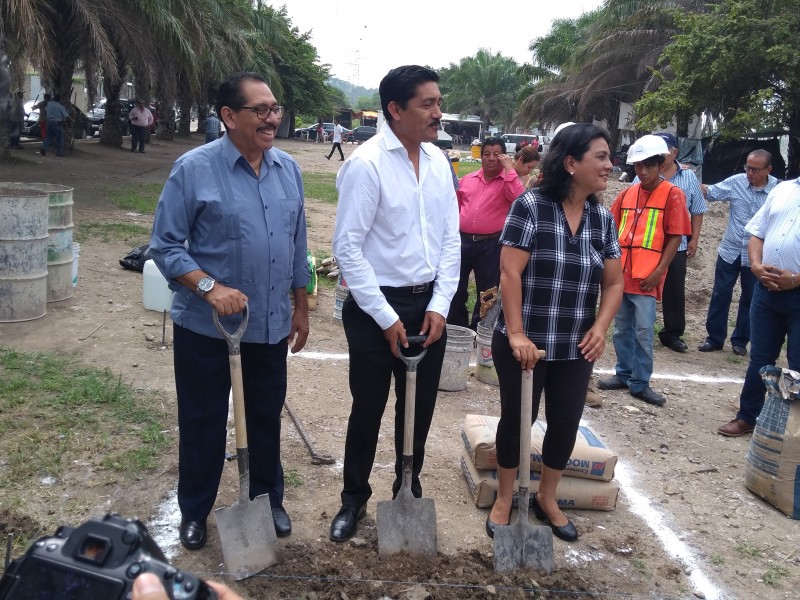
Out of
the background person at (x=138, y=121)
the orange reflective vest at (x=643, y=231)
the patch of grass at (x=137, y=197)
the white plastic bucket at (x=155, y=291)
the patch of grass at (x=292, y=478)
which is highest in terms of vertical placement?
the background person at (x=138, y=121)

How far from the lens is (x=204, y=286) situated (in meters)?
2.96

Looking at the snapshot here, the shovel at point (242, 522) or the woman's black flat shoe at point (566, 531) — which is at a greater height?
the shovel at point (242, 522)

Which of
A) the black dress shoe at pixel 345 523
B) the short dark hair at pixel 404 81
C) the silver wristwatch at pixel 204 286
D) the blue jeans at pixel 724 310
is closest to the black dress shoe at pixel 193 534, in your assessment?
the black dress shoe at pixel 345 523

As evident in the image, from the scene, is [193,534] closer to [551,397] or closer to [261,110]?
[551,397]

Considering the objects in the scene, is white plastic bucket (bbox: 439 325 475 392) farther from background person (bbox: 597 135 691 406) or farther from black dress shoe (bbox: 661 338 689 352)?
black dress shoe (bbox: 661 338 689 352)

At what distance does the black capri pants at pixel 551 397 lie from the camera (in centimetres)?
352

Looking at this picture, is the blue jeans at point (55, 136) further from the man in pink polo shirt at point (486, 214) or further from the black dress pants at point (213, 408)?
the black dress pants at point (213, 408)

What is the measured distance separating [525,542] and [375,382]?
0.98m

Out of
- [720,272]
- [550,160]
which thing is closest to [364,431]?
[550,160]

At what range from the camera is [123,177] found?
1747cm

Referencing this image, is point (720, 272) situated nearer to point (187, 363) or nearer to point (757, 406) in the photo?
point (757, 406)

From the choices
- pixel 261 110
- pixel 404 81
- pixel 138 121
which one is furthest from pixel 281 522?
pixel 138 121

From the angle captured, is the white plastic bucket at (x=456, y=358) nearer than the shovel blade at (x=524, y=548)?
No

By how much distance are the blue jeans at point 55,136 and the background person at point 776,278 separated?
62.7ft
